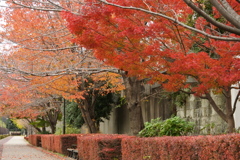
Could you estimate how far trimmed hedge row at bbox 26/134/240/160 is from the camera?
20.9 ft

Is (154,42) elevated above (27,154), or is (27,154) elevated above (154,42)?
(154,42)

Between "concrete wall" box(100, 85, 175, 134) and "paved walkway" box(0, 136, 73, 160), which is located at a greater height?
"concrete wall" box(100, 85, 175, 134)

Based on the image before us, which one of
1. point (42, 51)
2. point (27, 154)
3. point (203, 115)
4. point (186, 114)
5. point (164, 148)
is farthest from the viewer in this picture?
point (27, 154)

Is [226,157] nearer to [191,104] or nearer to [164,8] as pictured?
[164,8]

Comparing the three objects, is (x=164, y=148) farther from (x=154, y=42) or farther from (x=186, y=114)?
(x=186, y=114)

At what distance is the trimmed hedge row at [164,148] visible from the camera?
6.38 m

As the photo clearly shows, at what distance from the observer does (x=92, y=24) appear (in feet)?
34.3

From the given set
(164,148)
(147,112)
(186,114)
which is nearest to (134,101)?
(186,114)

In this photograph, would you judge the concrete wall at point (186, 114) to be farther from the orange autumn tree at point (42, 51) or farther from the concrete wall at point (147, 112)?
the orange autumn tree at point (42, 51)

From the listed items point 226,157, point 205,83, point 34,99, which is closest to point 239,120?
point 205,83

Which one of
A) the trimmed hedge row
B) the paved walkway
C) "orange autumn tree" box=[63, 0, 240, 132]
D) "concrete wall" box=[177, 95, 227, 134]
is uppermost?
"orange autumn tree" box=[63, 0, 240, 132]

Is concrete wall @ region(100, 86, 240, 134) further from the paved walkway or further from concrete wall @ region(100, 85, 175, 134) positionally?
the paved walkway

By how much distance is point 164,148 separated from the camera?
8969mm

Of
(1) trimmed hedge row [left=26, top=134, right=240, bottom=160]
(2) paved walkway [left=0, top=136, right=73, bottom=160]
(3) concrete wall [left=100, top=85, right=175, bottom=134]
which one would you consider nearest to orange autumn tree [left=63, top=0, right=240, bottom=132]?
(1) trimmed hedge row [left=26, top=134, right=240, bottom=160]
